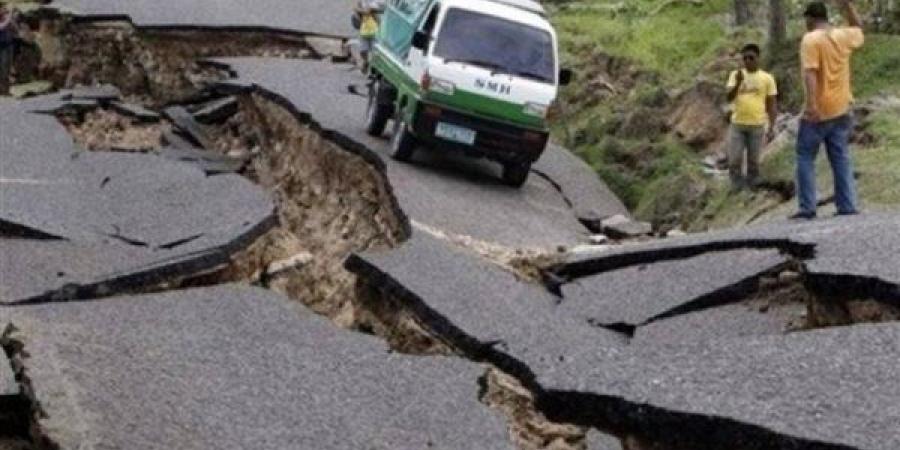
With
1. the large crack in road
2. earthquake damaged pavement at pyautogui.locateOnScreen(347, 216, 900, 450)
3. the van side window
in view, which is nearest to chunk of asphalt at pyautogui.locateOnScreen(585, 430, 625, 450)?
the large crack in road

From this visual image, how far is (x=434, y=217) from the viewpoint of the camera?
13.1 metres

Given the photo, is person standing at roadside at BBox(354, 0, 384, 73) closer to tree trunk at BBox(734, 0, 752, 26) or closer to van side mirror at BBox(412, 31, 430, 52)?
van side mirror at BBox(412, 31, 430, 52)

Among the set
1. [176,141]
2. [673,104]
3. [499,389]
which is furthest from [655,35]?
[499,389]

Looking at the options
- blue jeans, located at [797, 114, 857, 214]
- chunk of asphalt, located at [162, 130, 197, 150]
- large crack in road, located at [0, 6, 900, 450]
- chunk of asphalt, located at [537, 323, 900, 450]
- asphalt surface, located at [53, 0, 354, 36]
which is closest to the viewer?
chunk of asphalt, located at [537, 323, 900, 450]

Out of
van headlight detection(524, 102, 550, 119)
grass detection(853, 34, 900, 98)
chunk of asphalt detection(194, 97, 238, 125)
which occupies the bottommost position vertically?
chunk of asphalt detection(194, 97, 238, 125)

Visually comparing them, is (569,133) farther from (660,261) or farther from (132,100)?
(660,261)

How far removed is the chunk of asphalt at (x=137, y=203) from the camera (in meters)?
11.9

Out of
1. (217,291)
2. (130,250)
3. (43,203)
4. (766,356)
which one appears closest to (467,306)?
(217,291)

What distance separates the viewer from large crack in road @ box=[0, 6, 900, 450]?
6980mm

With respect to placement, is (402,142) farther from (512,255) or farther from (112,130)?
(112,130)

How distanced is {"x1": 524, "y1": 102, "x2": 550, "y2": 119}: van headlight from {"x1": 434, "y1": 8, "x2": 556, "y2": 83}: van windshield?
0.35 metres

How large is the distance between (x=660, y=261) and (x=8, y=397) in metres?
5.69

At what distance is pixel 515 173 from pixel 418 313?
6899 mm

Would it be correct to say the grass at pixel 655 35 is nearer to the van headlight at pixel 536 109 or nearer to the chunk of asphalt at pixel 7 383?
the van headlight at pixel 536 109
